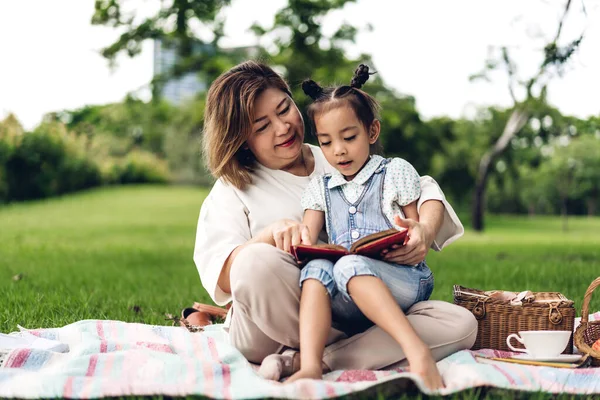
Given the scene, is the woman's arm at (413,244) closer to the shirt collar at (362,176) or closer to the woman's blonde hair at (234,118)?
the shirt collar at (362,176)

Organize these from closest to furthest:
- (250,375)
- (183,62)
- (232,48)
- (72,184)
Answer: (250,375), (183,62), (232,48), (72,184)

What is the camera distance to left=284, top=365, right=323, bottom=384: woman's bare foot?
2498mm

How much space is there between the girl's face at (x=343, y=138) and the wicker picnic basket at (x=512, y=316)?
887 millimetres

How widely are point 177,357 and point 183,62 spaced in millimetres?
15817

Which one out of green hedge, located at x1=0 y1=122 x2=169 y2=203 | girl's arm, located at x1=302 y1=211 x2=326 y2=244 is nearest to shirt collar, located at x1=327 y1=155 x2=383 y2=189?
girl's arm, located at x1=302 y1=211 x2=326 y2=244

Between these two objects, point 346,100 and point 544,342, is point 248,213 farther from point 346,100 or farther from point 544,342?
point 544,342

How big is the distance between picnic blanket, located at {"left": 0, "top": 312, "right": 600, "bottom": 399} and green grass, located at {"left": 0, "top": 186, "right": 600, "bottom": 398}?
0.85 feet

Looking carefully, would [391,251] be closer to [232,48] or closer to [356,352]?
[356,352]

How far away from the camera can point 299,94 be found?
1856cm

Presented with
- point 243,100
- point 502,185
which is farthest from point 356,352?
point 502,185

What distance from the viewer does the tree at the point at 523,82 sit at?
314 inches

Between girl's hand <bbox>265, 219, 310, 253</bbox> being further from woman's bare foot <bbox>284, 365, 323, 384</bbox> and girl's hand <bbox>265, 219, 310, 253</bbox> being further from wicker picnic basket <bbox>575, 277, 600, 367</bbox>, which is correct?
wicker picnic basket <bbox>575, 277, 600, 367</bbox>

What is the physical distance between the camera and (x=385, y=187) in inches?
124

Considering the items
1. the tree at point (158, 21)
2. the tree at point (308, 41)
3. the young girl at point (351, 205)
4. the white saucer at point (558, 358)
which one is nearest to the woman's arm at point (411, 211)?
the young girl at point (351, 205)
